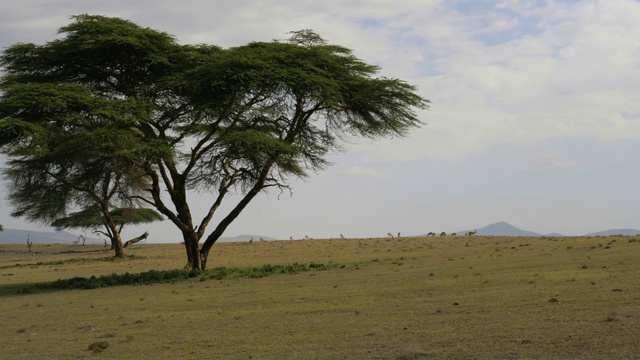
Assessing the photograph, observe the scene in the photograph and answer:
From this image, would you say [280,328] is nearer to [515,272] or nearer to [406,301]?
[406,301]

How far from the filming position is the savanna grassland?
38.7 feet

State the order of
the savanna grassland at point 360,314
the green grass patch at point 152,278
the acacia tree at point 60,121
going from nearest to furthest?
the savanna grassland at point 360,314 → the acacia tree at point 60,121 → the green grass patch at point 152,278

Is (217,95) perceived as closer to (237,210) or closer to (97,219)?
(237,210)

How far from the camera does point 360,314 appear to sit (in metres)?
16.4

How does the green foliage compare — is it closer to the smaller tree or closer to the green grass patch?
the smaller tree

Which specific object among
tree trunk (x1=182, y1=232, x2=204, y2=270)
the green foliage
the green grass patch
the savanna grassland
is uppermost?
the green foliage

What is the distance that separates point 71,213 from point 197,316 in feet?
187

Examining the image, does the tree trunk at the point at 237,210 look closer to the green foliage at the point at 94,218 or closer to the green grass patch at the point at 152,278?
the green grass patch at the point at 152,278

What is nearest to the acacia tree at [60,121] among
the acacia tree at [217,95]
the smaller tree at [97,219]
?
the acacia tree at [217,95]

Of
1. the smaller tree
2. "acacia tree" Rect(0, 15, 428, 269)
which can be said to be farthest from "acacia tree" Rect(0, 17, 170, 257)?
the smaller tree

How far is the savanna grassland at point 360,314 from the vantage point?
11789 mm

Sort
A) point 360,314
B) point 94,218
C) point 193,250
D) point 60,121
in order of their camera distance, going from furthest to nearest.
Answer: point 94,218 < point 193,250 < point 60,121 < point 360,314

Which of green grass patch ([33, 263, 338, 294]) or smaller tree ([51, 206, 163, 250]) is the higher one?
smaller tree ([51, 206, 163, 250])

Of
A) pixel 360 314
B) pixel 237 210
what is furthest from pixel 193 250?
pixel 360 314
